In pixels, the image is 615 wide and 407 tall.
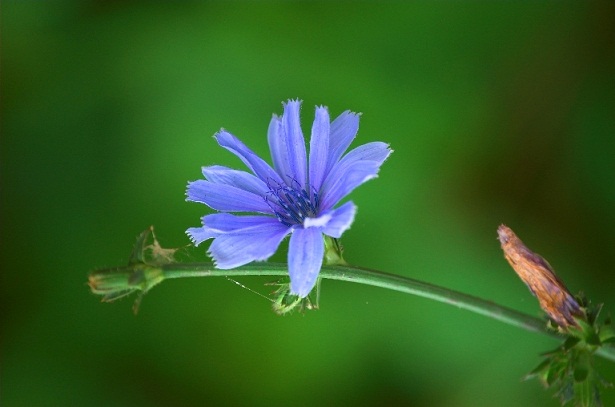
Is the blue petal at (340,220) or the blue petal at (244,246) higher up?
the blue petal at (340,220)

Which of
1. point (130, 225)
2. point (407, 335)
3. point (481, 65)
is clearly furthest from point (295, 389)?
point (481, 65)

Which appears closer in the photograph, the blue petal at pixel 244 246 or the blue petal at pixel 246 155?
the blue petal at pixel 244 246

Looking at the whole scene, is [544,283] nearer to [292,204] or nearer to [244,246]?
[292,204]

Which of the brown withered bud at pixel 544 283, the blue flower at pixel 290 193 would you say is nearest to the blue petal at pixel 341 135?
the blue flower at pixel 290 193

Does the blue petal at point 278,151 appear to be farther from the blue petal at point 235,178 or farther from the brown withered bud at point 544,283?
the brown withered bud at point 544,283

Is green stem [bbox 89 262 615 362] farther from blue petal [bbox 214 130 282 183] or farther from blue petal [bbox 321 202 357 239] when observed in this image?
blue petal [bbox 214 130 282 183]

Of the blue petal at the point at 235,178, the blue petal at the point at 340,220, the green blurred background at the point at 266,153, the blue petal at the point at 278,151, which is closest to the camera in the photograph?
the blue petal at the point at 340,220

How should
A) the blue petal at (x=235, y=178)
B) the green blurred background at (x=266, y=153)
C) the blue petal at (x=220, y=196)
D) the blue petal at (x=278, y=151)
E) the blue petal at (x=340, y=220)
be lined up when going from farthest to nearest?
the green blurred background at (x=266, y=153) < the blue petal at (x=278, y=151) < the blue petal at (x=235, y=178) < the blue petal at (x=220, y=196) < the blue petal at (x=340, y=220)
